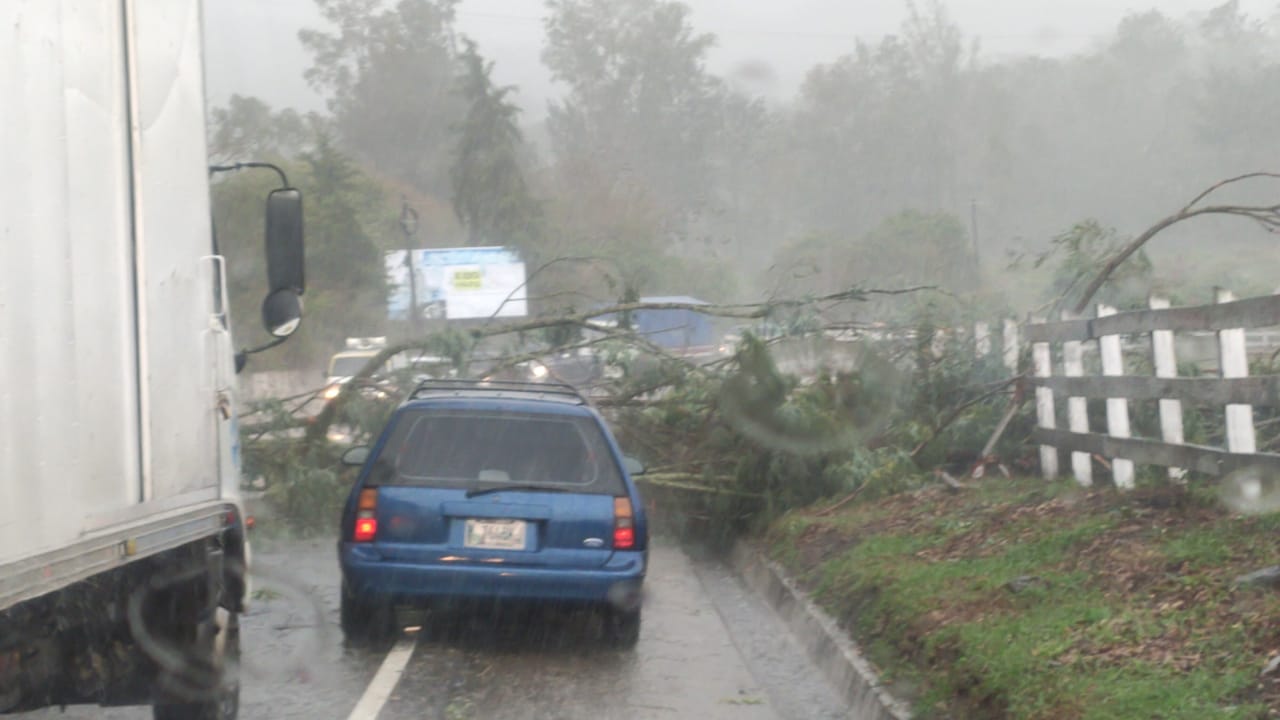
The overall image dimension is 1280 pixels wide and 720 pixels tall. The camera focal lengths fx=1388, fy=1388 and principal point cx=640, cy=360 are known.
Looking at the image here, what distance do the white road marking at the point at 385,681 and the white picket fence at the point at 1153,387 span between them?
16.9ft

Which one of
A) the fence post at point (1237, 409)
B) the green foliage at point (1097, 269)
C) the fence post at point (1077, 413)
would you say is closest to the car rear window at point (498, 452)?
the fence post at point (1237, 409)

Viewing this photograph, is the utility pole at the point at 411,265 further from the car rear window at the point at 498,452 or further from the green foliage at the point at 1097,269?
the car rear window at the point at 498,452

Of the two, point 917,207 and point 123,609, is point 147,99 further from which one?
point 917,207

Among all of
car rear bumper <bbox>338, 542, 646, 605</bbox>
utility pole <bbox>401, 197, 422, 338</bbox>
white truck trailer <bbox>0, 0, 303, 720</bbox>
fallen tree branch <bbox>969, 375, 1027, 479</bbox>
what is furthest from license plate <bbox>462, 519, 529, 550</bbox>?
utility pole <bbox>401, 197, 422, 338</bbox>

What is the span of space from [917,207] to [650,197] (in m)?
8.59

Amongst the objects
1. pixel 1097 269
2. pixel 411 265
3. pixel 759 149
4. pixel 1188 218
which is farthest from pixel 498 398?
pixel 759 149

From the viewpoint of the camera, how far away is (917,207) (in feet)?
134

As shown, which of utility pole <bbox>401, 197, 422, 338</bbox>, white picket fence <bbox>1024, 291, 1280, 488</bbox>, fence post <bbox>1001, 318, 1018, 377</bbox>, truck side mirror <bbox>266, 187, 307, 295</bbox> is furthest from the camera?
utility pole <bbox>401, 197, 422, 338</bbox>

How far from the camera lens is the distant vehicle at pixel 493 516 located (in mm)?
7945

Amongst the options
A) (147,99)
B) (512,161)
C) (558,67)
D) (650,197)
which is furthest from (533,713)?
Answer: (558,67)

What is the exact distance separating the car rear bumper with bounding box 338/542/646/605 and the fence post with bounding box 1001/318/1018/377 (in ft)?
20.1

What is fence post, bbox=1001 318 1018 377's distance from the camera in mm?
12883

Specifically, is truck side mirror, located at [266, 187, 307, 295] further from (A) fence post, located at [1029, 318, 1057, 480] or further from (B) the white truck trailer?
(A) fence post, located at [1029, 318, 1057, 480]

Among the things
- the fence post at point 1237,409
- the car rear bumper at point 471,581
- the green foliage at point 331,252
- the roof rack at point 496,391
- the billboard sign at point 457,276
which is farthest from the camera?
the billboard sign at point 457,276
